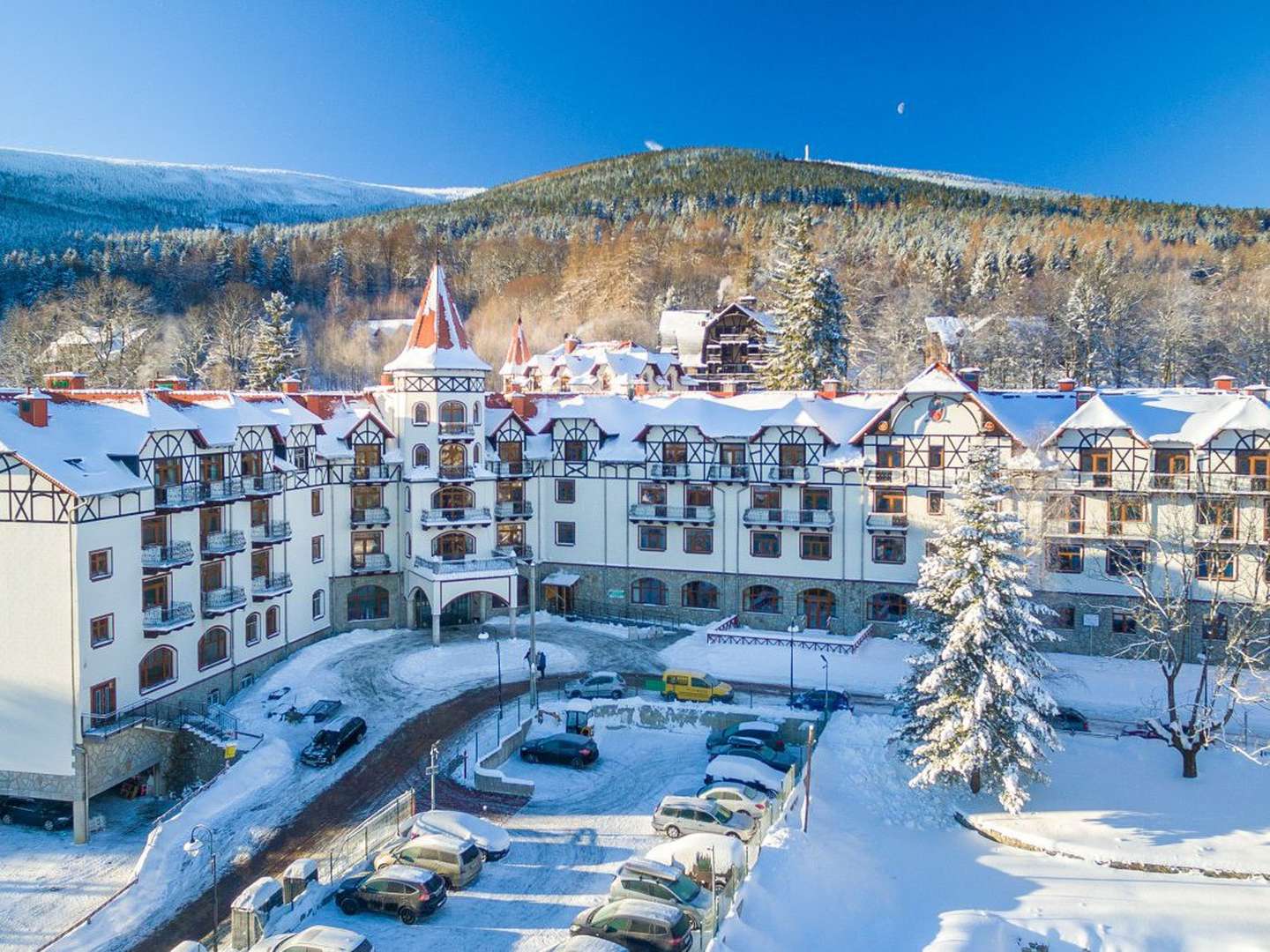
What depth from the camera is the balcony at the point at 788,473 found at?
1718 inches

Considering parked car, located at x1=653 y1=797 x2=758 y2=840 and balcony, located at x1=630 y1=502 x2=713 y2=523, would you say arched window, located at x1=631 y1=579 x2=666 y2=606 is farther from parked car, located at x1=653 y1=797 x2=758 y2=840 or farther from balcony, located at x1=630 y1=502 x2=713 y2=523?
parked car, located at x1=653 y1=797 x2=758 y2=840

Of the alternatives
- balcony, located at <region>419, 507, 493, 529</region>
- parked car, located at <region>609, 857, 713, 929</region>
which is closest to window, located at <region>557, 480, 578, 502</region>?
balcony, located at <region>419, 507, 493, 529</region>

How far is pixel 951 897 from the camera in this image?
23469 mm

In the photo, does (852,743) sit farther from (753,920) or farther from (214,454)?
(214,454)

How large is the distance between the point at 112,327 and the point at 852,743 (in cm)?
7415

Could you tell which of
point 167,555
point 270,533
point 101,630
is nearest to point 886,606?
point 270,533

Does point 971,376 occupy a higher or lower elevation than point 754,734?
higher

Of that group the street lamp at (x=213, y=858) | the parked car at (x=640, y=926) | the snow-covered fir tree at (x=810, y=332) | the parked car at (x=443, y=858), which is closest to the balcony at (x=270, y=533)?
the street lamp at (x=213, y=858)

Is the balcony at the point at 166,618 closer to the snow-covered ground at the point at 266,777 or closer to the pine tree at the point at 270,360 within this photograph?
the snow-covered ground at the point at 266,777

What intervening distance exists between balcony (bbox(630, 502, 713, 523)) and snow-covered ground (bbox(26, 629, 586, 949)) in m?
7.84

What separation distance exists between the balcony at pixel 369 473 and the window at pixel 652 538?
1260 cm

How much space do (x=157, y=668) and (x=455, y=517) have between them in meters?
14.8

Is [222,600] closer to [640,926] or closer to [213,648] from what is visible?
[213,648]

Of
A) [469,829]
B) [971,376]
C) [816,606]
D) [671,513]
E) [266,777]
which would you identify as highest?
[971,376]
